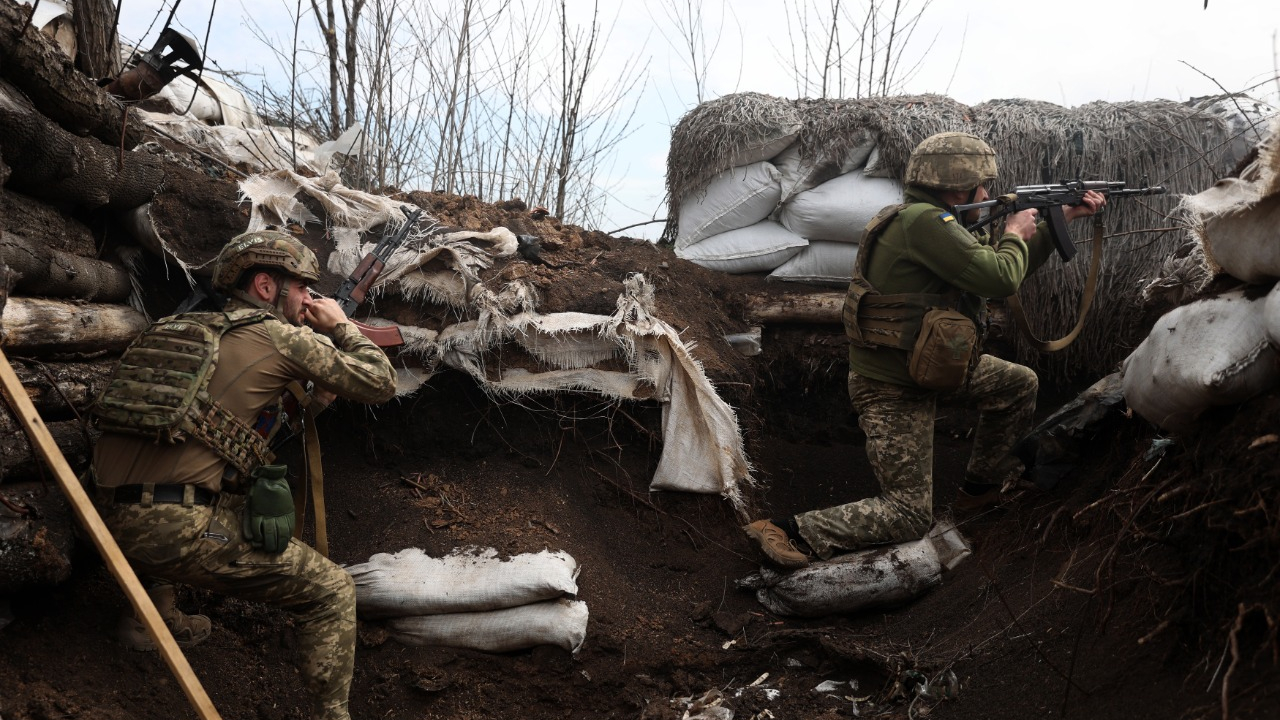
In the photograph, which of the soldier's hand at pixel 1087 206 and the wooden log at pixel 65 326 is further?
the soldier's hand at pixel 1087 206

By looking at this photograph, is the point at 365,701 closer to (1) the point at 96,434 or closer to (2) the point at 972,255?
(1) the point at 96,434

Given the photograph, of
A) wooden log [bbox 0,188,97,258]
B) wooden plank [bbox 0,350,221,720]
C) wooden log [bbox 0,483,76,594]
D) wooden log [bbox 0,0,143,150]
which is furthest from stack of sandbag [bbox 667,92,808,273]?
wooden plank [bbox 0,350,221,720]

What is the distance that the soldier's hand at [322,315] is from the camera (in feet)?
9.92

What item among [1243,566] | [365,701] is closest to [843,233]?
[1243,566]

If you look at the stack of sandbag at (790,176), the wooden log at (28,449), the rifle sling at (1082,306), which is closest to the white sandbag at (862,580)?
the rifle sling at (1082,306)

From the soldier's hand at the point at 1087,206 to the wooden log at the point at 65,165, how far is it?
372cm

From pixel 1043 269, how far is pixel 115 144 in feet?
13.7

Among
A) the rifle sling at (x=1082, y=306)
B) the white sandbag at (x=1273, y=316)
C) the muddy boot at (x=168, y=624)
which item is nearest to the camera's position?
the white sandbag at (x=1273, y=316)

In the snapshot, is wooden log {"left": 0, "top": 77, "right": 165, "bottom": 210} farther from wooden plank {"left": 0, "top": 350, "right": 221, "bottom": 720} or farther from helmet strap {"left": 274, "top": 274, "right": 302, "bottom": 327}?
wooden plank {"left": 0, "top": 350, "right": 221, "bottom": 720}

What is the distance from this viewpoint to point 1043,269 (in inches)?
170

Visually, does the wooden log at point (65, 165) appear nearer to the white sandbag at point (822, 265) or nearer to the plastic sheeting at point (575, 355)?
the plastic sheeting at point (575, 355)

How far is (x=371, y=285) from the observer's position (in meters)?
3.79

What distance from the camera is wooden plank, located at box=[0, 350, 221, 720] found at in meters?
2.10

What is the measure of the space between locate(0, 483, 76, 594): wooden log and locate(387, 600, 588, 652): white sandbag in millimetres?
1116
